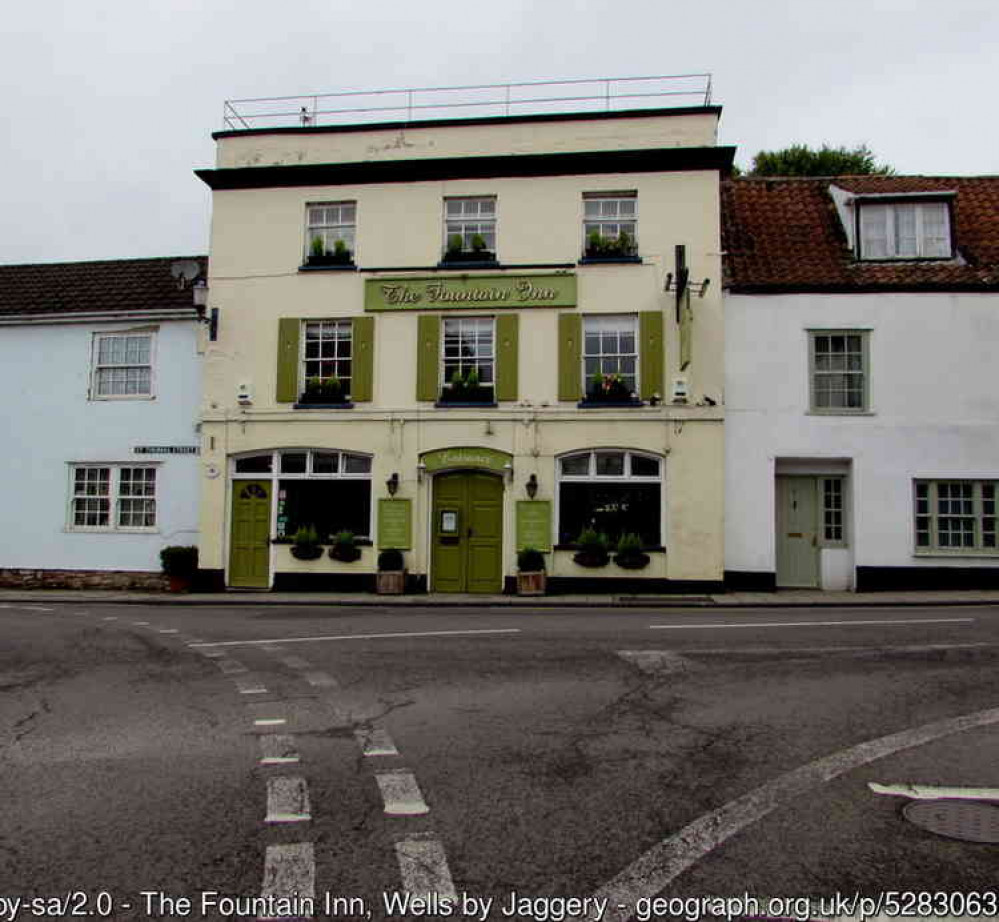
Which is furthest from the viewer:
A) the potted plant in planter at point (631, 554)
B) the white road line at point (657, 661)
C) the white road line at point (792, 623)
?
Result: the potted plant in planter at point (631, 554)

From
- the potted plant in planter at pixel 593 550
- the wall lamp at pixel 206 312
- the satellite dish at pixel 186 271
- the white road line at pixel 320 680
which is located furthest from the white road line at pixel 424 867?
the satellite dish at pixel 186 271

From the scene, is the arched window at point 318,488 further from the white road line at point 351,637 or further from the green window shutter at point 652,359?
the white road line at point 351,637

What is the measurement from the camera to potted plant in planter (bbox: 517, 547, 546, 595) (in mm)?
18078

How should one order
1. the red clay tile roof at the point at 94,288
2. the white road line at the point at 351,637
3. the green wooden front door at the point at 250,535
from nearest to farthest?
the white road line at the point at 351,637
the green wooden front door at the point at 250,535
the red clay tile roof at the point at 94,288

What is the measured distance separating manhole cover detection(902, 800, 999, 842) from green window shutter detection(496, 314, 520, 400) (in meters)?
14.4

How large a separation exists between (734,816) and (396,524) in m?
14.5

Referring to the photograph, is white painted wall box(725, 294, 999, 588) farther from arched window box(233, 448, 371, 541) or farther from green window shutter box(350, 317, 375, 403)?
arched window box(233, 448, 371, 541)

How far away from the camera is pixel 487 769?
5.68m

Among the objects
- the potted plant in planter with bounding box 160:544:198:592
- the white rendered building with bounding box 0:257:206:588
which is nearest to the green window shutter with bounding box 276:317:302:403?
the white rendered building with bounding box 0:257:206:588

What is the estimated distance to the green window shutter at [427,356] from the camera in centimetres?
1912

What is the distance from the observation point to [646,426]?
725 inches

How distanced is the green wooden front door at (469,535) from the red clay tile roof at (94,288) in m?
7.75

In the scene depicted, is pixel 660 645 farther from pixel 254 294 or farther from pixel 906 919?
pixel 254 294

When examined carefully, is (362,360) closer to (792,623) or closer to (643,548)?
(643,548)
